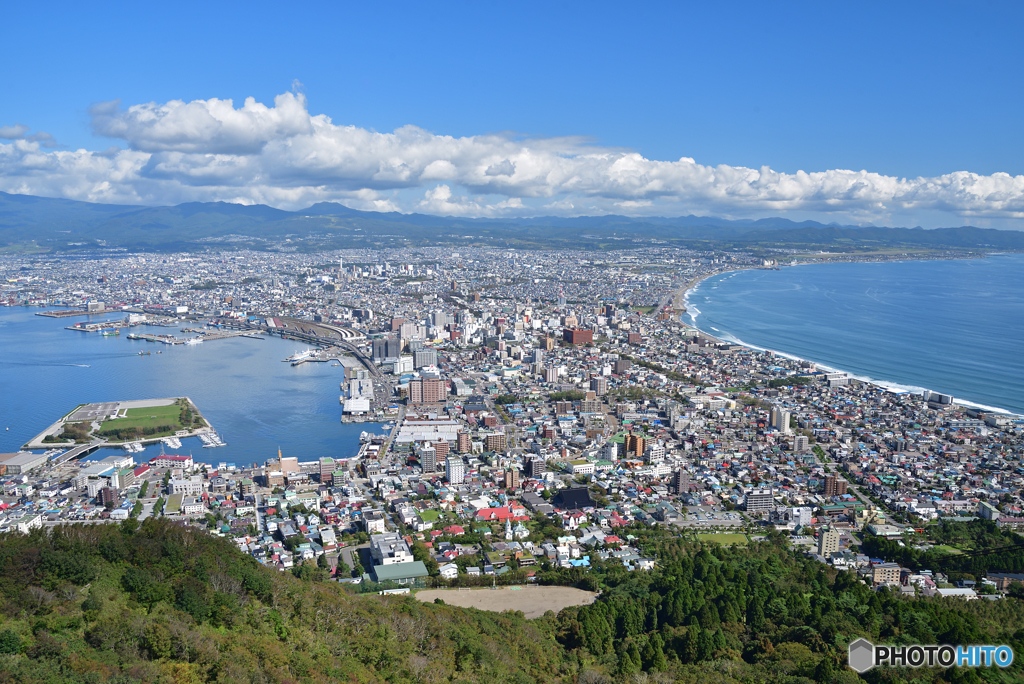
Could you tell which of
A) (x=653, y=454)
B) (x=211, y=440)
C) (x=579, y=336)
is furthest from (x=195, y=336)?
(x=653, y=454)

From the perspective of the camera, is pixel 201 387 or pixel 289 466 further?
pixel 201 387

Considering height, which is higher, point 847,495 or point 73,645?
point 73,645

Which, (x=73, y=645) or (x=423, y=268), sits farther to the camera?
(x=423, y=268)

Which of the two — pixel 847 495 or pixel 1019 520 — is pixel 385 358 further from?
pixel 1019 520

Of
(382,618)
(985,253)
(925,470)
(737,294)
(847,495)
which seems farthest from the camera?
(985,253)

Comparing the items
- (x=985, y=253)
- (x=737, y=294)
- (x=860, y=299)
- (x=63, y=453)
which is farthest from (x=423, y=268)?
(x=985, y=253)

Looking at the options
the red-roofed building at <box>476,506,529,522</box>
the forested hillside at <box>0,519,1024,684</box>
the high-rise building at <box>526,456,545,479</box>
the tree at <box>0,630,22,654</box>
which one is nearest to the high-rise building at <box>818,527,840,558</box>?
the forested hillside at <box>0,519,1024,684</box>

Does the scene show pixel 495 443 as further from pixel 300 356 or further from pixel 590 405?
pixel 300 356
